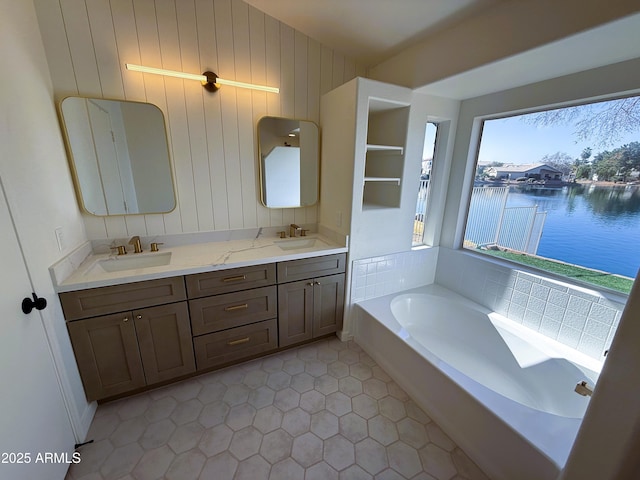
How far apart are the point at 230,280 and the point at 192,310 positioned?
308 mm

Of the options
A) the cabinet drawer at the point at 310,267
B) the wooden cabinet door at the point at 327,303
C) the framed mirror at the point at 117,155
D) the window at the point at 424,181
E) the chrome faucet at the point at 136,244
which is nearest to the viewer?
the framed mirror at the point at 117,155

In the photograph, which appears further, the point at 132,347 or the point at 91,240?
the point at 91,240

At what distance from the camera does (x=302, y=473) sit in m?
1.32

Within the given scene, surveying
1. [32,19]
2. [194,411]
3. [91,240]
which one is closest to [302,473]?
[194,411]

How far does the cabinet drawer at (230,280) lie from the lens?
1692 millimetres

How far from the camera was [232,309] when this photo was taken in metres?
1.84

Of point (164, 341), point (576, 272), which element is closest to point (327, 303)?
point (164, 341)

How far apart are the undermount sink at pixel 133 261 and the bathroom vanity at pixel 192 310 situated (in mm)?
12

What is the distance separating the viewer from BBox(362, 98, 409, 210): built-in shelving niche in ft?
7.06

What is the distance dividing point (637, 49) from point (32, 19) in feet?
10.5

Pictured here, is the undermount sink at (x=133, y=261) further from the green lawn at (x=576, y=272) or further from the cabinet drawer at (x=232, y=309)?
the green lawn at (x=576, y=272)

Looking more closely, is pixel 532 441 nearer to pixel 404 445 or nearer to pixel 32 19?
pixel 404 445

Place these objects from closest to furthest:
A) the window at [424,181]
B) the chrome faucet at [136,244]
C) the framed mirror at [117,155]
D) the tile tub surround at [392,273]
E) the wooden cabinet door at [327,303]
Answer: the framed mirror at [117,155] < the chrome faucet at [136,244] < the wooden cabinet door at [327,303] < the tile tub surround at [392,273] < the window at [424,181]

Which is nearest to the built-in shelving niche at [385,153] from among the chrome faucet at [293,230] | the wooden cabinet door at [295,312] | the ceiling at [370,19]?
the ceiling at [370,19]
